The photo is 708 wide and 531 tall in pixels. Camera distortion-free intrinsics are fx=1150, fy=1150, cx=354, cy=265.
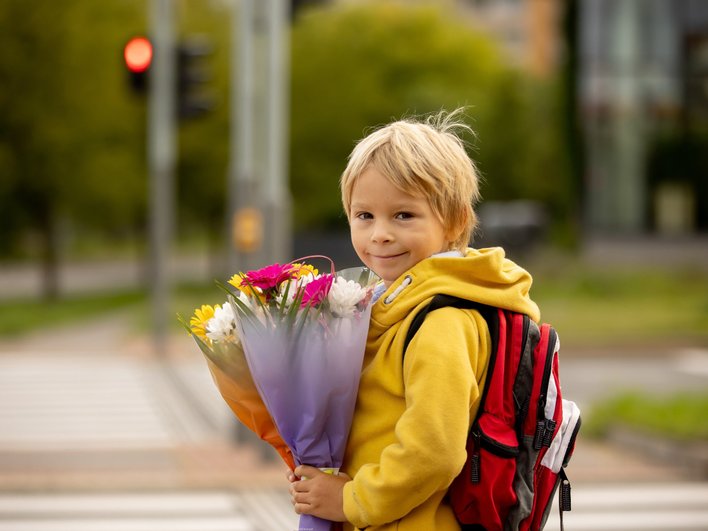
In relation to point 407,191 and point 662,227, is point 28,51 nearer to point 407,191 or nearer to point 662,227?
point 662,227

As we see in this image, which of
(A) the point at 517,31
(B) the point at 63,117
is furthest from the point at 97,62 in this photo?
(A) the point at 517,31

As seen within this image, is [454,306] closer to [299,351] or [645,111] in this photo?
[299,351]

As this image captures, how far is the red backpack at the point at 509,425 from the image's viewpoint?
2303 mm

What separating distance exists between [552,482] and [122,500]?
566cm

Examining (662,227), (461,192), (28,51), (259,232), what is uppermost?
(28,51)

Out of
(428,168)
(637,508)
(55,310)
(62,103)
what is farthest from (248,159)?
(55,310)

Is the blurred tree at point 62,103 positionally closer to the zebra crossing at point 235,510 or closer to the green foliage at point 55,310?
the green foliage at point 55,310

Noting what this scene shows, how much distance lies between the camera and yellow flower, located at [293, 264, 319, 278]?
7.94ft

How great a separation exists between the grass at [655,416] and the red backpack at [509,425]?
6.68m

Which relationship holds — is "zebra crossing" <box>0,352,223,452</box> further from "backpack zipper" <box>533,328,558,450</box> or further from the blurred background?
"backpack zipper" <box>533,328,558,450</box>

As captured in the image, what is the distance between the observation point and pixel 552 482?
2461mm

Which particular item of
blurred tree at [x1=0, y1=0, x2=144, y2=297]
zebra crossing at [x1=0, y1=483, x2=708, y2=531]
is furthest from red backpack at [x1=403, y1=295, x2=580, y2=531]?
blurred tree at [x1=0, y1=0, x2=144, y2=297]

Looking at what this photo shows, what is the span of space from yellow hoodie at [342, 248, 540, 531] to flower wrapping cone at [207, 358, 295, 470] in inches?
6.9

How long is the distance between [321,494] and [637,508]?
17.9 ft
